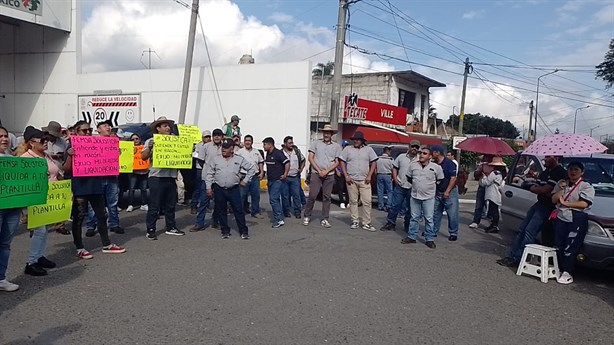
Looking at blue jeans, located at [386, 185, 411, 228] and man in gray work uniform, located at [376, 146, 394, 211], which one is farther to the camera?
man in gray work uniform, located at [376, 146, 394, 211]

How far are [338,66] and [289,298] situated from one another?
41.4 feet

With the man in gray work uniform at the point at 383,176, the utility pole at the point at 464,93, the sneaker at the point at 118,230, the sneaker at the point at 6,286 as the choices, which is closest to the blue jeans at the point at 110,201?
the sneaker at the point at 118,230

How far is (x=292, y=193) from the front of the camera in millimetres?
10648

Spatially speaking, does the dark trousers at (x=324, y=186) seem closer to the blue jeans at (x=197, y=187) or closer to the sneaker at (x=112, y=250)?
the blue jeans at (x=197, y=187)

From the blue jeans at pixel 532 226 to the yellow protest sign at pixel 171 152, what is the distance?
17.3ft

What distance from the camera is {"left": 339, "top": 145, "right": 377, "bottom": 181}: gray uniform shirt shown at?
9212mm

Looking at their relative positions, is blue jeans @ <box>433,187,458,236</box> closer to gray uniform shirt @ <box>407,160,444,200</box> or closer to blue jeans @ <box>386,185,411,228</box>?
gray uniform shirt @ <box>407,160,444,200</box>

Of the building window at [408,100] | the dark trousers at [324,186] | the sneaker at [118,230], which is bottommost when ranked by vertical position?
the sneaker at [118,230]

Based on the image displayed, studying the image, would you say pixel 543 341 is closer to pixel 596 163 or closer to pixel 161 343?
pixel 161 343

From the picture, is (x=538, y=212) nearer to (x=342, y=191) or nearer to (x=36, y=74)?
(x=342, y=191)

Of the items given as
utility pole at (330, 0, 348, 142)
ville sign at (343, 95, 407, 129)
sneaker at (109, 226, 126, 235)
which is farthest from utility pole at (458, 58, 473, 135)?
sneaker at (109, 226, 126, 235)

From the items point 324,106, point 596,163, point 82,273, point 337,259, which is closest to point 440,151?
point 596,163

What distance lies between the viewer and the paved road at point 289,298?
4340 millimetres

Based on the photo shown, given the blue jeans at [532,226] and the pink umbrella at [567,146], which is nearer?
the pink umbrella at [567,146]
